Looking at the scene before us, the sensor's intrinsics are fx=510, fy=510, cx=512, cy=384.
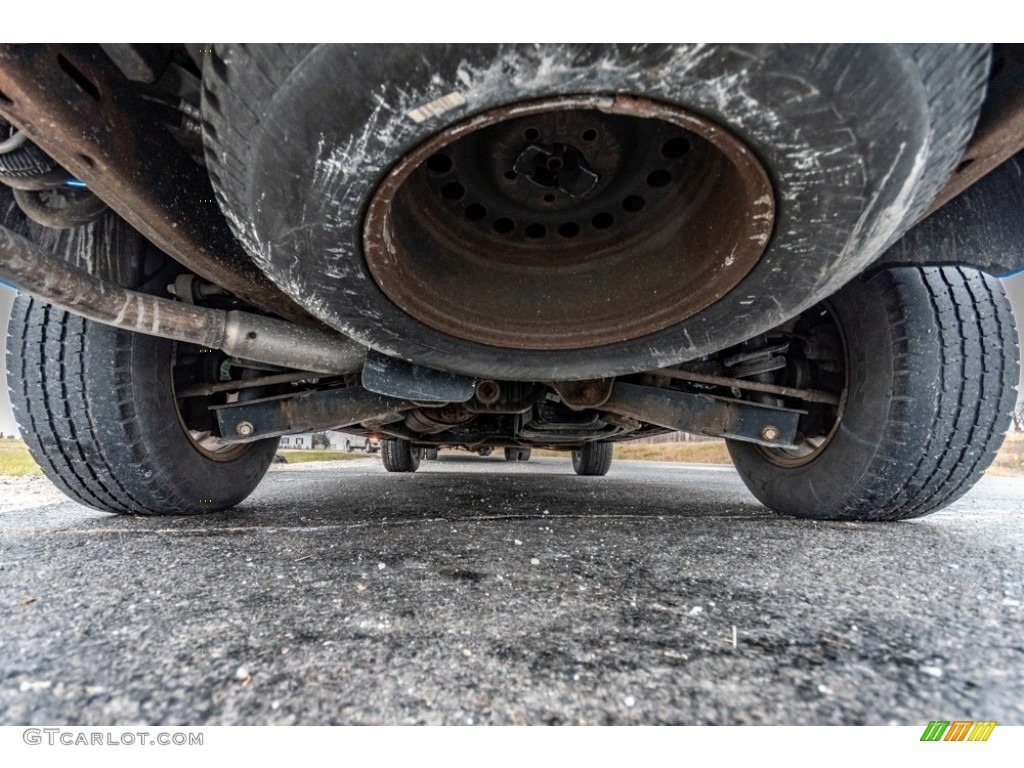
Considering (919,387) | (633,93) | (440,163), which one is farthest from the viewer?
(919,387)

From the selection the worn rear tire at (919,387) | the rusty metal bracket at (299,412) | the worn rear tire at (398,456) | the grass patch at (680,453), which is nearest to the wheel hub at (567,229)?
the rusty metal bracket at (299,412)

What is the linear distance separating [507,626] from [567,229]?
638 mm

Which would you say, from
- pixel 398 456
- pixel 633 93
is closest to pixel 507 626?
pixel 633 93

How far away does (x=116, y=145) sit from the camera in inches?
26.3

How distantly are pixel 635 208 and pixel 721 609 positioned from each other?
63cm

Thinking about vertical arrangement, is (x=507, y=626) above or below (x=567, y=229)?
below

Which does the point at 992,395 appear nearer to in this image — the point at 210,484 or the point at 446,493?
the point at 446,493

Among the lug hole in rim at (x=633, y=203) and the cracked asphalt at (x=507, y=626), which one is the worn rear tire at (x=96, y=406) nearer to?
the cracked asphalt at (x=507, y=626)

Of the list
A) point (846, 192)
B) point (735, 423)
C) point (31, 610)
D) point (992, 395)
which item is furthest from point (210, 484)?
point (992, 395)

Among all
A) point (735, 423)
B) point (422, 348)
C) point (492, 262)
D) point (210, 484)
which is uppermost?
point (492, 262)

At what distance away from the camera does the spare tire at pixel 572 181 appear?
500 millimetres

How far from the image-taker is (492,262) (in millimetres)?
902

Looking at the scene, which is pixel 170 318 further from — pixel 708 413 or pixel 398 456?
pixel 398 456

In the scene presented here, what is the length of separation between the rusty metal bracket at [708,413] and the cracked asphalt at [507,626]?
0.25 metres
